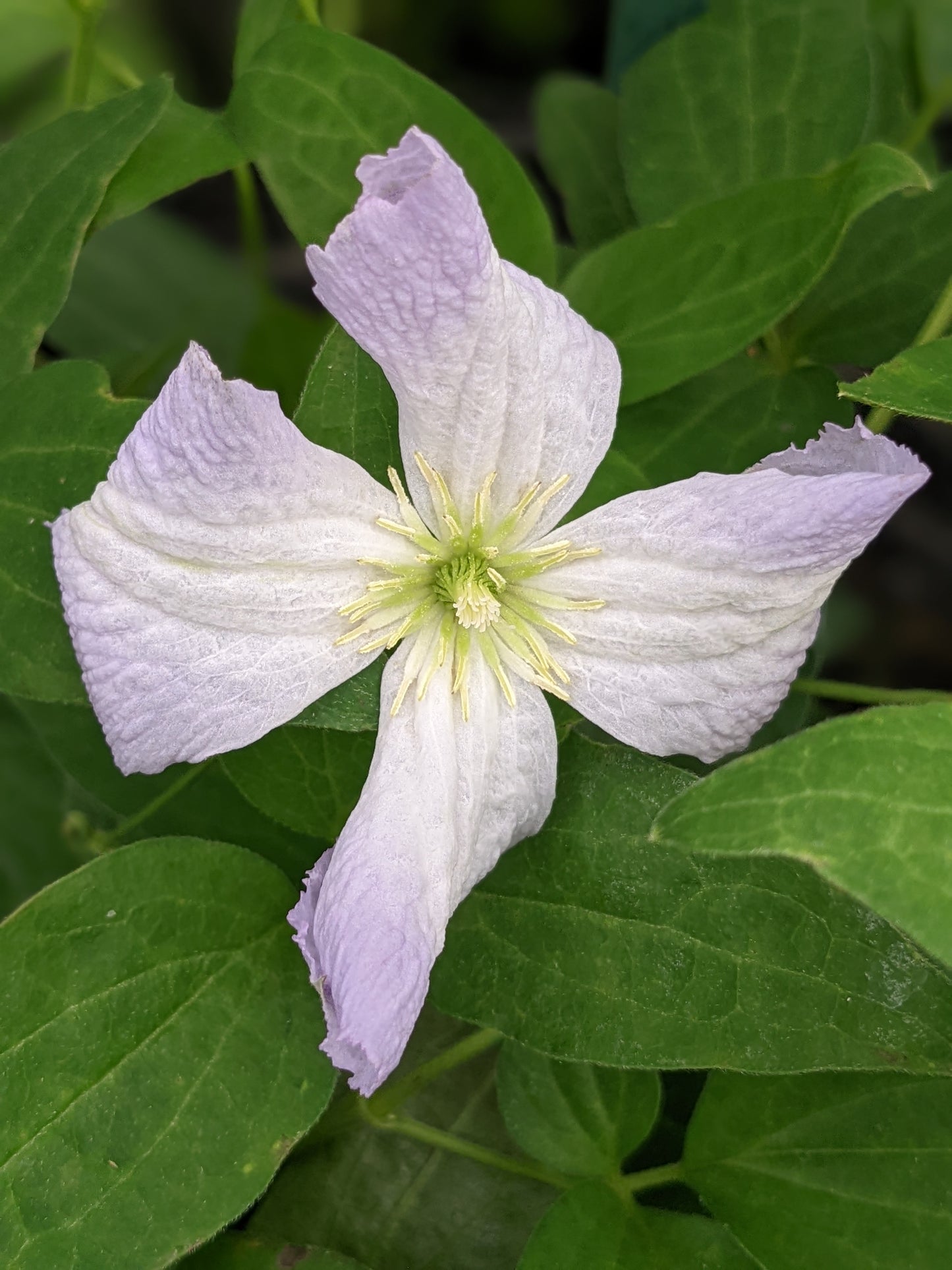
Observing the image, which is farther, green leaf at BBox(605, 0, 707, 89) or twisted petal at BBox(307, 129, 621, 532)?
green leaf at BBox(605, 0, 707, 89)

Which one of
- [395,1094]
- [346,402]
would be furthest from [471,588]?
[395,1094]

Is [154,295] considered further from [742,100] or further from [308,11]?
[742,100]

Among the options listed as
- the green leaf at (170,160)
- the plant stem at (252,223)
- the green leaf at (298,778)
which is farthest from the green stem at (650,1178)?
the plant stem at (252,223)

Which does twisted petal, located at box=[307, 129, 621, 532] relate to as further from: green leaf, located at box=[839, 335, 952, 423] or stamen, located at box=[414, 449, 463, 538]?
→ green leaf, located at box=[839, 335, 952, 423]

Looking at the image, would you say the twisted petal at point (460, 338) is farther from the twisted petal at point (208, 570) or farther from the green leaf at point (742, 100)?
the green leaf at point (742, 100)

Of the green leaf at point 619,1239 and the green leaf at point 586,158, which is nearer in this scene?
the green leaf at point 619,1239

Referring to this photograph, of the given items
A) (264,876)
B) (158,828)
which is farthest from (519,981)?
(158,828)

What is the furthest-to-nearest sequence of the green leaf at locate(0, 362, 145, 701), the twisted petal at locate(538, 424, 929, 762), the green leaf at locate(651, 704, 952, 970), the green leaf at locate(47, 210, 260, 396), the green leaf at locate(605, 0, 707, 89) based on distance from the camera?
1. the green leaf at locate(47, 210, 260, 396)
2. the green leaf at locate(605, 0, 707, 89)
3. the green leaf at locate(0, 362, 145, 701)
4. the twisted petal at locate(538, 424, 929, 762)
5. the green leaf at locate(651, 704, 952, 970)

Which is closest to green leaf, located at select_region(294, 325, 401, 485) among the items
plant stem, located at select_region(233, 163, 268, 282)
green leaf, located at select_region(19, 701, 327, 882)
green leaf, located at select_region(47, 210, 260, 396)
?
green leaf, located at select_region(19, 701, 327, 882)
